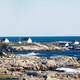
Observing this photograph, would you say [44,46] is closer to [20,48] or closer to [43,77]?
[20,48]

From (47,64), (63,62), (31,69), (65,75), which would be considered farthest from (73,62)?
(65,75)

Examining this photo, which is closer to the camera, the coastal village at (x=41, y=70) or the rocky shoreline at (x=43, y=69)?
the coastal village at (x=41, y=70)

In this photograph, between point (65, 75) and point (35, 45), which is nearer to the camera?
point (65, 75)

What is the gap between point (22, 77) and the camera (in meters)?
71.7

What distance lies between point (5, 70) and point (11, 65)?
10134 millimetres

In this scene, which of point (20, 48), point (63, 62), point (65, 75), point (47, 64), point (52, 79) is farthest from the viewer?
point (20, 48)

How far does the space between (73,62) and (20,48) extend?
80132 millimetres

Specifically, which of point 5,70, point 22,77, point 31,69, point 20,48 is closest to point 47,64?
point 31,69

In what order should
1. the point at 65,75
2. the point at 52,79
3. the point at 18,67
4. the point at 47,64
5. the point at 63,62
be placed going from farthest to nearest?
the point at 63,62
the point at 47,64
the point at 18,67
the point at 65,75
the point at 52,79

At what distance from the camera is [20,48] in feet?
584

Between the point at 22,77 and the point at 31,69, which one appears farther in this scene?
the point at 31,69

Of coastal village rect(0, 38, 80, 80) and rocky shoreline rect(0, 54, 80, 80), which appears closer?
coastal village rect(0, 38, 80, 80)

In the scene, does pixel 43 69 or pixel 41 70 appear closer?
pixel 41 70

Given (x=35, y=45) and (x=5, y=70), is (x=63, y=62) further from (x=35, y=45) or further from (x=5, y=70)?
(x=35, y=45)
